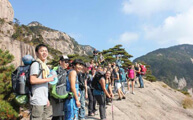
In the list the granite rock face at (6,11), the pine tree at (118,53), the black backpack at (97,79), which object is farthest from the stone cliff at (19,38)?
the pine tree at (118,53)

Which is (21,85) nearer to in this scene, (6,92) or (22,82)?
(22,82)

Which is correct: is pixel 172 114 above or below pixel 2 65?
below

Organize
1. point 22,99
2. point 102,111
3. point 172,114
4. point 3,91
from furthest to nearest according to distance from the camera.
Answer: point 172,114
point 102,111
point 3,91
point 22,99

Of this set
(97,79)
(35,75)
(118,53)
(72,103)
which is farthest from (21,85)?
(118,53)

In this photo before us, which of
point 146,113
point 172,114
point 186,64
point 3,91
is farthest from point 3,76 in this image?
point 186,64

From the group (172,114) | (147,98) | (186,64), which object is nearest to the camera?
(172,114)

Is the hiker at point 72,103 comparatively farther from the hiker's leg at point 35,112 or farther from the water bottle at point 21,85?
the water bottle at point 21,85

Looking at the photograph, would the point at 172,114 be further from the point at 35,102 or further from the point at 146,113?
the point at 35,102

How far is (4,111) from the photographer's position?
2.95m

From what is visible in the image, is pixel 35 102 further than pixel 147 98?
No

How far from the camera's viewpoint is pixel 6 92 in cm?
336

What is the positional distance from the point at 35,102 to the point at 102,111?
8.75 ft

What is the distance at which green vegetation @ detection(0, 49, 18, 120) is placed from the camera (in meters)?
2.97

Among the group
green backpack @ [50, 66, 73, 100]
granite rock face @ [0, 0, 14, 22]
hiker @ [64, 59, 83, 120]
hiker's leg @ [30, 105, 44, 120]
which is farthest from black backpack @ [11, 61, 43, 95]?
granite rock face @ [0, 0, 14, 22]
